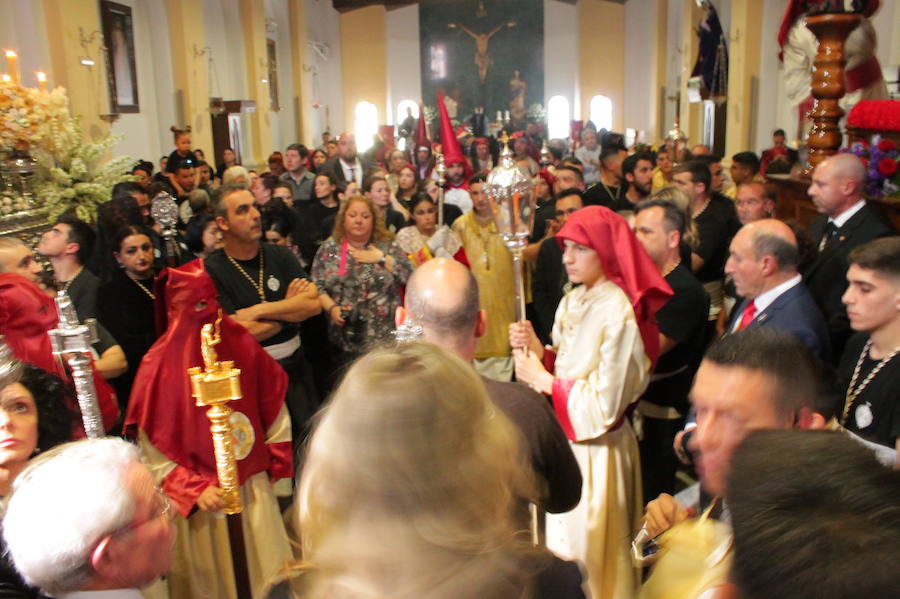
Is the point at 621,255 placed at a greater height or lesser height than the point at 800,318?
greater

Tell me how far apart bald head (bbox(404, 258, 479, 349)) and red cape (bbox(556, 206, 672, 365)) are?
80cm

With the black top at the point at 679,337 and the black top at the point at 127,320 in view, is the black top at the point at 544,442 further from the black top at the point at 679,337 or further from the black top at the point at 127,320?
the black top at the point at 127,320

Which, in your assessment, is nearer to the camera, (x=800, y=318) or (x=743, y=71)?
(x=800, y=318)

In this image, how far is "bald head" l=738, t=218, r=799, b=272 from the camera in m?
3.46

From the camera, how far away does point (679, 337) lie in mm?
4066

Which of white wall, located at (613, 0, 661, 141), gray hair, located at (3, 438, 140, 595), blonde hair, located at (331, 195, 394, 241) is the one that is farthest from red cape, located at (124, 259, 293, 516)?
white wall, located at (613, 0, 661, 141)

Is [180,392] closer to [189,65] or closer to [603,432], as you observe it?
[603,432]

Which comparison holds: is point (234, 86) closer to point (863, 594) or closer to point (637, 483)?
point (637, 483)

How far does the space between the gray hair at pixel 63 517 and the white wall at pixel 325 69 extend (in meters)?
22.0

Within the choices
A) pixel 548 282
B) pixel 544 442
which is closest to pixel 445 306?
pixel 544 442

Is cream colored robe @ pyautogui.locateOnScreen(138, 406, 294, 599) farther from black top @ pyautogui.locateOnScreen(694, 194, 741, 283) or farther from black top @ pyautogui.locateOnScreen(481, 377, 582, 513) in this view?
black top @ pyautogui.locateOnScreen(694, 194, 741, 283)

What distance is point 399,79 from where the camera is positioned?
1133 inches

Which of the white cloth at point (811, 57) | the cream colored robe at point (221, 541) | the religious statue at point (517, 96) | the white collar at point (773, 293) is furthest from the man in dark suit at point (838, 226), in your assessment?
the religious statue at point (517, 96)

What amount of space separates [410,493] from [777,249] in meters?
2.69
